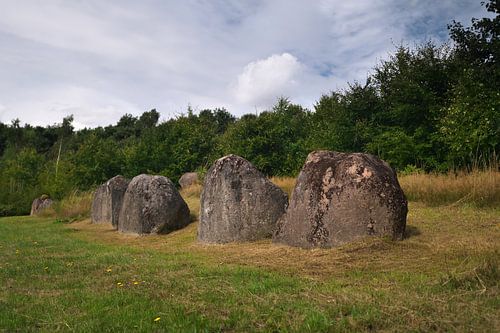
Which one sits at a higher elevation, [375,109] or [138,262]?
[375,109]

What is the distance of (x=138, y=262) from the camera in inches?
295

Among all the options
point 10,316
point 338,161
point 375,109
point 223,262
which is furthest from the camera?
point 375,109

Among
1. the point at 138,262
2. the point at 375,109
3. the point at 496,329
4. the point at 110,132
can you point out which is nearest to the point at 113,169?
the point at 375,109

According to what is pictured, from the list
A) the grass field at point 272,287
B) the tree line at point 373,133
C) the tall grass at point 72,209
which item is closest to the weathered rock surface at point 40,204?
the tree line at point 373,133

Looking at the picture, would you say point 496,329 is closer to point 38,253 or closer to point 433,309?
point 433,309

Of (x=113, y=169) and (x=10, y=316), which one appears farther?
(x=113, y=169)

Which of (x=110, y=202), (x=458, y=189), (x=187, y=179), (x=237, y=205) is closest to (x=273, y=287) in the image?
(x=237, y=205)

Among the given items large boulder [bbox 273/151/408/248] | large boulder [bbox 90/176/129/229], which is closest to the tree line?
large boulder [bbox 273/151/408/248]

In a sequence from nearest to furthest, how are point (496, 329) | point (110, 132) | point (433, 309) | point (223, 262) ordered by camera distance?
1. point (496, 329)
2. point (433, 309)
3. point (223, 262)
4. point (110, 132)

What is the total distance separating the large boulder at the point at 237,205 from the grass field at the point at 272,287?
99 cm

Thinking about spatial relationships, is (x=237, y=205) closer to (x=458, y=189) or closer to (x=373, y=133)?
(x=458, y=189)

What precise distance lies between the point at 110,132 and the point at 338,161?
64.9 m

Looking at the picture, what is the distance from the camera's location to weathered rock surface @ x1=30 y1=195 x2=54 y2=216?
3029 centimetres

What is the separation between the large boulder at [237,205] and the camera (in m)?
10.0
